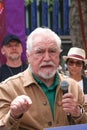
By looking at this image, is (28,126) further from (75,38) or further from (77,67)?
(75,38)

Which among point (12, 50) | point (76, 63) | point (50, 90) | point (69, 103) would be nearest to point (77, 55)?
point (76, 63)

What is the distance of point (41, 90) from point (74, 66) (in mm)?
3111

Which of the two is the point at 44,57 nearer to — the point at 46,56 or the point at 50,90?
the point at 46,56

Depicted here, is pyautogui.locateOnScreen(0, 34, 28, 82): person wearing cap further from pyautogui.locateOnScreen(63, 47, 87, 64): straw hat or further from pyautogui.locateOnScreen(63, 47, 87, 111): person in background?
pyautogui.locateOnScreen(63, 47, 87, 64): straw hat

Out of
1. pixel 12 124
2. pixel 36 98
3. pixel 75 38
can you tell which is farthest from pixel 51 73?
pixel 75 38

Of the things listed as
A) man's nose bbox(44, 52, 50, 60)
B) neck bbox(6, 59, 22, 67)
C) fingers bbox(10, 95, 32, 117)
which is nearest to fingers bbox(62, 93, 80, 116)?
fingers bbox(10, 95, 32, 117)

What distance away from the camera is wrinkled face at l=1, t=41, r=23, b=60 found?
22.1 ft

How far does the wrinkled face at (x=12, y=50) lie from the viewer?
6.73 m

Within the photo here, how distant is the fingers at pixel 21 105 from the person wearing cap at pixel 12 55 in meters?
2.73

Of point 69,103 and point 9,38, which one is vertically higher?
point 9,38

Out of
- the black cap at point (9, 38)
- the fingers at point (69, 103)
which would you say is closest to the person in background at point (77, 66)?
the black cap at point (9, 38)

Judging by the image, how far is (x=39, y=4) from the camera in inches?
843

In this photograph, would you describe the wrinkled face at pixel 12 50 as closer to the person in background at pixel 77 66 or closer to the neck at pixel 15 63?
the neck at pixel 15 63

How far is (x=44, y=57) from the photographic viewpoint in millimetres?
4125
